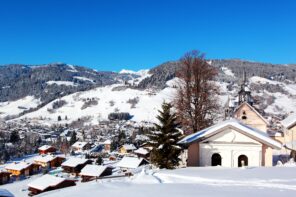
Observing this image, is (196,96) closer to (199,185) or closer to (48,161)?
(199,185)

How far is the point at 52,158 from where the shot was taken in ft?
311

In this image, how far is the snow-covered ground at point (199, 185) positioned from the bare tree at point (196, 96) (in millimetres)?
10907

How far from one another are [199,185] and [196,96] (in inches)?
577

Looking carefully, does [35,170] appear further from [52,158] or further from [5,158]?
[5,158]

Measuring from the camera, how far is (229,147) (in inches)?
819

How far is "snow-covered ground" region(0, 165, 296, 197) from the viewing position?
10.9 m

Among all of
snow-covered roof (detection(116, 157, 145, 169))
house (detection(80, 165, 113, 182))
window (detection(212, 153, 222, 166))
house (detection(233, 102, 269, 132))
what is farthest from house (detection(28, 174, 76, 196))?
window (detection(212, 153, 222, 166))

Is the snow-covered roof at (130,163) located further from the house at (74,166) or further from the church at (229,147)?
the church at (229,147)

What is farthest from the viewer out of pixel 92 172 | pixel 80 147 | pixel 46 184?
pixel 80 147

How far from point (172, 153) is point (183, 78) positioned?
344 inches

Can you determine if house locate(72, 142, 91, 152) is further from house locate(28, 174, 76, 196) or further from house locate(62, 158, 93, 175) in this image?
house locate(28, 174, 76, 196)

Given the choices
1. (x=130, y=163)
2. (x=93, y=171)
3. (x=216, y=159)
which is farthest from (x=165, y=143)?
(x=130, y=163)

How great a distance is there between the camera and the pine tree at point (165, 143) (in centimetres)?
1983

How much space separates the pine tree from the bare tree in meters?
6.13
